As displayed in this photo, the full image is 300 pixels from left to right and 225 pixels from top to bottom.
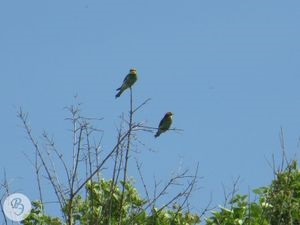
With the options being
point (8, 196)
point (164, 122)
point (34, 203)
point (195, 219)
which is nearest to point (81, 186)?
point (8, 196)

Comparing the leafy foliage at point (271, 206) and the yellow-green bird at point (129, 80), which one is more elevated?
the yellow-green bird at point (129, 80)

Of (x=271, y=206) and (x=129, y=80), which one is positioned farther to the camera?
(x=129, y=80)

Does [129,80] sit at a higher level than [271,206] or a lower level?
higher

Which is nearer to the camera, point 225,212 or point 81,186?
point 81,186

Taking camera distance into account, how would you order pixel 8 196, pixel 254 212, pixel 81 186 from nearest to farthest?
pixel 81 186
pixel 8 196
pixel 254 212

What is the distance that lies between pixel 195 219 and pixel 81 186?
7.15ft

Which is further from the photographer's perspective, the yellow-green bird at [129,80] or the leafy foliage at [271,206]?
the yellow-green bird at [129,80]

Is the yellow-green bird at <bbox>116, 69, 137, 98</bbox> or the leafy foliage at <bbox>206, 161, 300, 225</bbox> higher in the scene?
the yellow-green bird at <bbox>116, 69, 137, 98</bbox>

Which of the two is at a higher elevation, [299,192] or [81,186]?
[299,192]

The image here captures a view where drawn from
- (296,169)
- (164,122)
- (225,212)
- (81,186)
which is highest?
(164,122)

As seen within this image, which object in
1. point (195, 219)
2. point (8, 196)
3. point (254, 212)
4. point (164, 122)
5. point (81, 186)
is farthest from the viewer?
point (164, 122)

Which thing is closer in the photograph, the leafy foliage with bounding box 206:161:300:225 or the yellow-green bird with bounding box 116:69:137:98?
the leafy foliage with bounding box 206:161:300:225

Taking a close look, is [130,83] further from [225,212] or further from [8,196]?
[8,196]

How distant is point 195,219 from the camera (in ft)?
24.7
